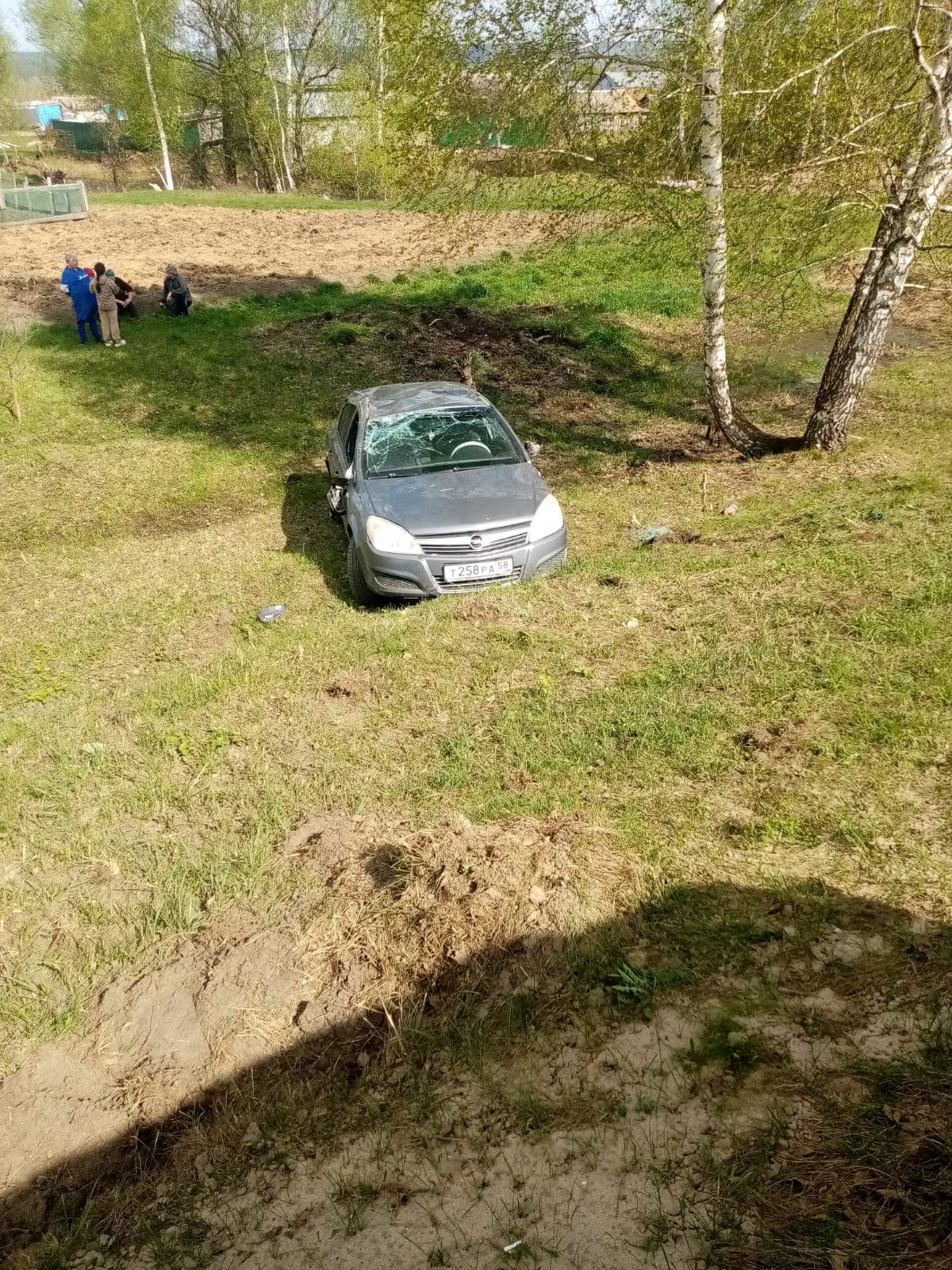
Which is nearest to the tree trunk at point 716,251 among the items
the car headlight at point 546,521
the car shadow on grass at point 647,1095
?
the car headlight at point 546,521

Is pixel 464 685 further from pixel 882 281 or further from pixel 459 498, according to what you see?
pixel 882 281

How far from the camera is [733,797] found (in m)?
4.41

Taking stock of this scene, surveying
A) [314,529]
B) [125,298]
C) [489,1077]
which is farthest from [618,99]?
[125,298]

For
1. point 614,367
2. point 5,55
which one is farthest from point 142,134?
point 614,367

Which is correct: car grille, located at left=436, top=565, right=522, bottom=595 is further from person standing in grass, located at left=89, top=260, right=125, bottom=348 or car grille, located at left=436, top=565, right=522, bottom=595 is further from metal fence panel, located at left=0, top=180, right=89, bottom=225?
metal fence panel, located at left=0, top=180, right=89, bottom=225

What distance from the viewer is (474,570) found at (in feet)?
23.0

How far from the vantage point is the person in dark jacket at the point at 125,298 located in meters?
16.5

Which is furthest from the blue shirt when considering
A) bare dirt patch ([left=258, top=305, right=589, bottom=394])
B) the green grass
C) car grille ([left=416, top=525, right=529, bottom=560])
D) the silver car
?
the green grass

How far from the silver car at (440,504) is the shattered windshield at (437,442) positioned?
1 centimetres

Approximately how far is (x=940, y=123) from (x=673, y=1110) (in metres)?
9.21

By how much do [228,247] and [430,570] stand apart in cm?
2147

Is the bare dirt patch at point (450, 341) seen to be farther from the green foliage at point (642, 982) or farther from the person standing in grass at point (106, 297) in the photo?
the green foliage at point (642, 982)

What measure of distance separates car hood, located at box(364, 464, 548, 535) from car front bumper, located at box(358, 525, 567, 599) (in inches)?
9.8

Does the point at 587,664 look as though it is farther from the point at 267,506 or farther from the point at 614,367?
the point at 614,367
